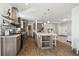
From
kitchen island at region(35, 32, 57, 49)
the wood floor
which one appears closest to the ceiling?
kitchen island at region(35, 32, 57, 49)

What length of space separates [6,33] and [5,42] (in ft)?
1.34

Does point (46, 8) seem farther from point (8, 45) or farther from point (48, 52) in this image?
point (8, 45)

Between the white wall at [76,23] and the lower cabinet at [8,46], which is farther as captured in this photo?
the white wall at [76,23]

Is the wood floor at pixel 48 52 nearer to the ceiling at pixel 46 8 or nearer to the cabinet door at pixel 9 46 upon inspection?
the cabinet door at pixel 9 46

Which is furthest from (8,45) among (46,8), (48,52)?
(46,8)

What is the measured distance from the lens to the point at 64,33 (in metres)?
10.8

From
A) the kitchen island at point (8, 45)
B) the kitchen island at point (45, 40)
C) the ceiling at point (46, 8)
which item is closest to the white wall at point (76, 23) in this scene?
the ceiling at point (46, 8)

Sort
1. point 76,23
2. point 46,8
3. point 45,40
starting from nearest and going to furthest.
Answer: point 76,23, point 46,8, point 45,40

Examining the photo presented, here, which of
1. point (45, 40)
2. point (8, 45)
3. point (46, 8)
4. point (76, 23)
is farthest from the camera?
point (45, 40)

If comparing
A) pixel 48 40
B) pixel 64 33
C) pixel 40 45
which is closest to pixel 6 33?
pixel 40 45

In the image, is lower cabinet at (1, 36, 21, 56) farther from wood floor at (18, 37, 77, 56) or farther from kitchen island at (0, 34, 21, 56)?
wood floor at (18, 37, 77, 56)

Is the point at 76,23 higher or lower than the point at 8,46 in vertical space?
higher

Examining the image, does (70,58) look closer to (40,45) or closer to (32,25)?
(40,45)

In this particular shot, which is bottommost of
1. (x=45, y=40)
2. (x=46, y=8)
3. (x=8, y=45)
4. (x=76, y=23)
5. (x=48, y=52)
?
(x=48, y=52)
